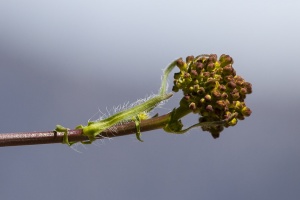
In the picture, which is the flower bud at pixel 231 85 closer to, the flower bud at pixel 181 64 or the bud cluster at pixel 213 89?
the bud cluster at pixel 213 89

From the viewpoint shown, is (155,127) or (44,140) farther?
(155,127)

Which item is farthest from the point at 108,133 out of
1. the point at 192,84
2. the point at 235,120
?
the point at 235,120

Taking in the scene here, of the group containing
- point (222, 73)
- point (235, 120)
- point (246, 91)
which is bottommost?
point (235, 120)

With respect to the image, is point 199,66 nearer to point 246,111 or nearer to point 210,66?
point 210,66

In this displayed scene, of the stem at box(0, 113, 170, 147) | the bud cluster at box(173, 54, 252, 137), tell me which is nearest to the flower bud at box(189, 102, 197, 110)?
the bud cluster at box(173, 54, 252, 137)

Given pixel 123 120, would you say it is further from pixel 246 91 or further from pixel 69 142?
pixel 246 91

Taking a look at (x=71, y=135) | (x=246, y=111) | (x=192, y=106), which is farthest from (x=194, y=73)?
(x=71, y=135)
